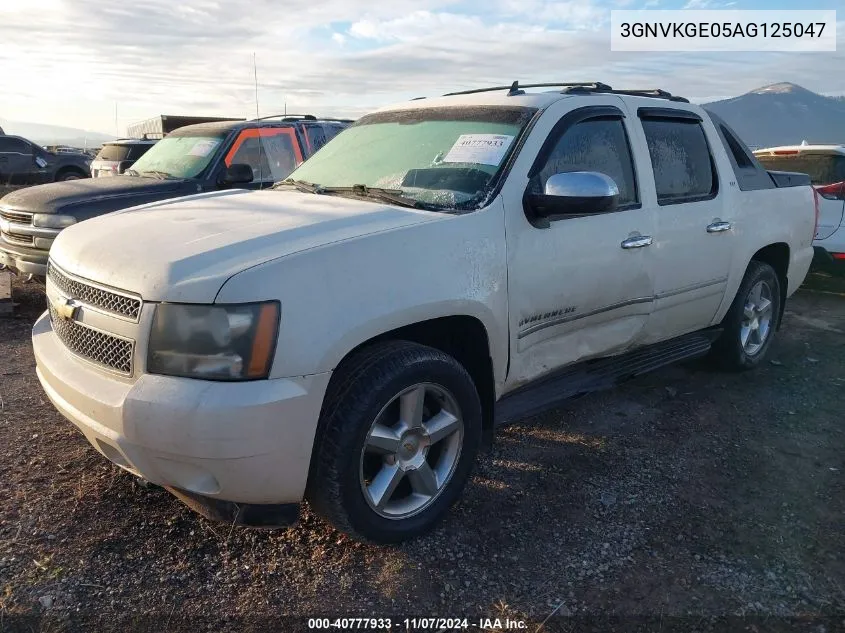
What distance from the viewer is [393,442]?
Result: 2666 millimetres

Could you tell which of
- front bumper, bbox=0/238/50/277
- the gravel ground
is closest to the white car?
the gravel ground

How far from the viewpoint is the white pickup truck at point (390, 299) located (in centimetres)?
227

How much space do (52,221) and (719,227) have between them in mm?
5406

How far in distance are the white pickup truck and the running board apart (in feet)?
0.05

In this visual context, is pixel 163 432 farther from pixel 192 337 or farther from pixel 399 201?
pixel 399 201

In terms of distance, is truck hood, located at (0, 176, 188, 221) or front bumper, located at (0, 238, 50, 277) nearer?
front bumper, located at (0, 238, 50, 277)

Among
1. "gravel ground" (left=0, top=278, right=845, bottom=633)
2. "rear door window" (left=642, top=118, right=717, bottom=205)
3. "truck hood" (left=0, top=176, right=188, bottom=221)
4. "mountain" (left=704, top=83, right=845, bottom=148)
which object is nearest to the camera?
"gravel ground" (left=0, top=278, right=845, bottom=633)

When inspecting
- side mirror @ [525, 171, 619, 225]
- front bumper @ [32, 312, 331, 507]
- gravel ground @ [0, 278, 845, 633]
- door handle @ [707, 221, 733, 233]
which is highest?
side mirror @ [525, 171, 619, 225]

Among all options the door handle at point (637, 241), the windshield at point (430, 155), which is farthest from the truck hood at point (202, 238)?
the door handle at point (637, 241)

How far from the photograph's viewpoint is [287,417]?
7.48ft

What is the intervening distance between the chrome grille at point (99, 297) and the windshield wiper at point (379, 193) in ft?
4.04

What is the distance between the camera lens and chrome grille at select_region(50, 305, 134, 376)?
93.1 inches

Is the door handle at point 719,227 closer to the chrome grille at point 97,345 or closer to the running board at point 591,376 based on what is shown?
the running board at point 591,376

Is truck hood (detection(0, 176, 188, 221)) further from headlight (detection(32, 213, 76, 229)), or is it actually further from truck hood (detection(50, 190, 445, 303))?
truck hood (detection(50, 190, 445, 303))
